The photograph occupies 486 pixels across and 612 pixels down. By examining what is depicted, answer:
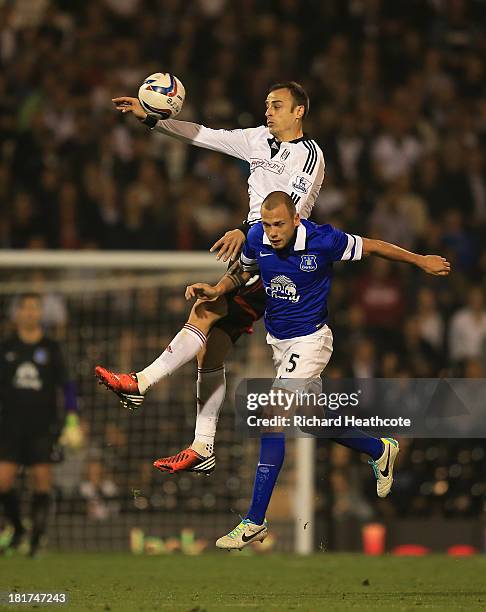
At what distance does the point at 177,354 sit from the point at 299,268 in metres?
1.00

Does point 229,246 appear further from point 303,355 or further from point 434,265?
point 434,265

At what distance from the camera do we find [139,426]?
14164mm

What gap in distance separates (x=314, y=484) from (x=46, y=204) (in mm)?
3946

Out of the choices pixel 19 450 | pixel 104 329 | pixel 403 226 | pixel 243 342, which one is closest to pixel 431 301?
pixel 403 226

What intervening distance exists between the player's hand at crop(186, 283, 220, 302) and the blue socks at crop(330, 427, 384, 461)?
3.94 ft

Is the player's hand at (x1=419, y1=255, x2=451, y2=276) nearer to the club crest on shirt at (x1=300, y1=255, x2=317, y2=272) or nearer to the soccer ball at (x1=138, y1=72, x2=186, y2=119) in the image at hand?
the club crest on shirt at (x1=300, y1=255, x2=317, y2=272)

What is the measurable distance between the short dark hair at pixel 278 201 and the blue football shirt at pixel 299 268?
0.21 m

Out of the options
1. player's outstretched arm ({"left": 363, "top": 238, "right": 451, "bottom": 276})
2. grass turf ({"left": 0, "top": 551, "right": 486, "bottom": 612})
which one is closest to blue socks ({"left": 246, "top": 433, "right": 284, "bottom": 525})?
grass turf ({"left": 0, "top": 551, "right": 486, "bottom": 612})

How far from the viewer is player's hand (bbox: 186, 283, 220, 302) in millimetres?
9180

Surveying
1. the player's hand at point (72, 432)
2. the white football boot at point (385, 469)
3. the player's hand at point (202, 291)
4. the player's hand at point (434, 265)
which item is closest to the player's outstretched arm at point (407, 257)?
the player's hand at point (434, 265)

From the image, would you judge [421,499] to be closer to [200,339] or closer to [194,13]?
[200,339]

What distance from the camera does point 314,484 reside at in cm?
1411

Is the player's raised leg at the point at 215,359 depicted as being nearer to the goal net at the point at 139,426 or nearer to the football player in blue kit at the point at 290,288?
the football player in blue kit at the point at 290,288

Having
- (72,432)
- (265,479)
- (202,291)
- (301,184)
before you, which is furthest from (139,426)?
(301,184)
